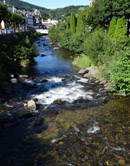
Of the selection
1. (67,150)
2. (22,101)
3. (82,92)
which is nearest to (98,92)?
(82,92)

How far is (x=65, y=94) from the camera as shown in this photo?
1675 cm

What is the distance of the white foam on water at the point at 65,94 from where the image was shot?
50.8 ft

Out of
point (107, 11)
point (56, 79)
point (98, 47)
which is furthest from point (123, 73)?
point (107, 11)

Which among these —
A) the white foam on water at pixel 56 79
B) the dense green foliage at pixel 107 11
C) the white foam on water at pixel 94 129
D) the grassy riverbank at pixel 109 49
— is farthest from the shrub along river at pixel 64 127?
the dense green foliage at pixel 107 11

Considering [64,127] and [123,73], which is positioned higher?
[123,73]

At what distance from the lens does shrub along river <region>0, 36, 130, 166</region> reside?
8.58 meters

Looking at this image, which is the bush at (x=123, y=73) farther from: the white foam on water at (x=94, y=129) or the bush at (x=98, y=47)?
the bush at (x=98, y=47)

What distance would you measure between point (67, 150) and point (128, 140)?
3.65m

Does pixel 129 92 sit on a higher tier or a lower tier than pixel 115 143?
higher

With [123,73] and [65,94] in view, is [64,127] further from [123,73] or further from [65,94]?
[123,73]

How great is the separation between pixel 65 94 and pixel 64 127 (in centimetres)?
595

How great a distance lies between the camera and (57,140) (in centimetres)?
984

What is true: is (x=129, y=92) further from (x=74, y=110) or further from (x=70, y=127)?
(x=70, y=127)

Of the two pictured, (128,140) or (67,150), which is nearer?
(67,150)
